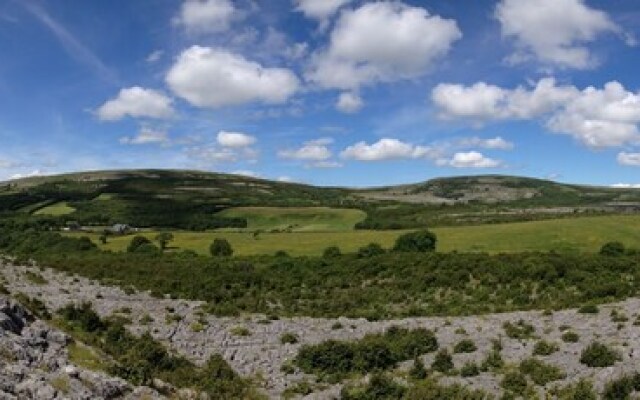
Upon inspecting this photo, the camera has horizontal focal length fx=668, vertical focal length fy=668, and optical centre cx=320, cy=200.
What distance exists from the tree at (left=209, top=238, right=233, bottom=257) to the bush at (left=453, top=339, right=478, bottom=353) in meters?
71.2

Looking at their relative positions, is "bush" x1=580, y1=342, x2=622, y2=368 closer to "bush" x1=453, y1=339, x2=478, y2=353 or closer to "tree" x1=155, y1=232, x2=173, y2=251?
"bush" x1=453, y1=339, x2=478, y2=353

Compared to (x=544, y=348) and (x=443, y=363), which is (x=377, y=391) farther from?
(x=544, y=348)

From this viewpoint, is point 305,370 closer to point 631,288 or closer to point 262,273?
point 631,288

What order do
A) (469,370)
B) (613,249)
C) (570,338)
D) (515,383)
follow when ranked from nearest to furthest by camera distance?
1. (515,383)
2. (469,370)
3. (570,338)
4. (613,249)

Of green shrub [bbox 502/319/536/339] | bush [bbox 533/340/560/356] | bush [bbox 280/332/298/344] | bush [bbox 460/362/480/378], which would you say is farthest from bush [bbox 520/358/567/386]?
bush [bbox 280/332/298/344]

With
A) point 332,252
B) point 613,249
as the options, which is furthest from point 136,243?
point 613,249

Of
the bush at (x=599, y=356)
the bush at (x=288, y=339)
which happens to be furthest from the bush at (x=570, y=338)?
the bush at (x=288, y=339)

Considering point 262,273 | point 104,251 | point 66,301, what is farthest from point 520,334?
point 104,251

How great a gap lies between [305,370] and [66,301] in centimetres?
2149

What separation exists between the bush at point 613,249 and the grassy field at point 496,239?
155 inches

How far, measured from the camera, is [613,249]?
87.6 metres

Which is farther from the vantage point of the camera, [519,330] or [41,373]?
[519,330]

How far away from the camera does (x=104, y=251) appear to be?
368ft

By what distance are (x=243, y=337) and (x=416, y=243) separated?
57.3 metres
